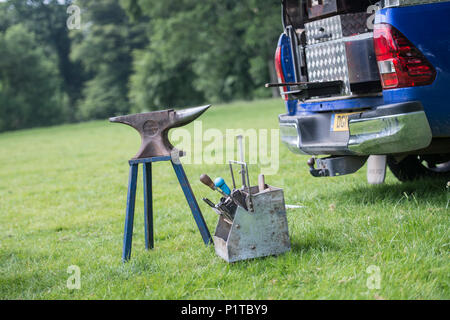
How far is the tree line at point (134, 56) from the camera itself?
34094mm

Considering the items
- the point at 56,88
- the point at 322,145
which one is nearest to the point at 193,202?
the point at 322,145

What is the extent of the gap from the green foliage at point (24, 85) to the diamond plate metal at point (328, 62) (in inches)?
1495

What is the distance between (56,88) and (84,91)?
8.54 meters

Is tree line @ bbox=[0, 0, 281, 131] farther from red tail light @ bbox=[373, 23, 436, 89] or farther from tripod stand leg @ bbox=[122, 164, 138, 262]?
tripod stand leg @ bbox=[122, 164, 138, 262]

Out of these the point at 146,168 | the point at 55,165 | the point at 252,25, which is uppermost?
the point at 252,25

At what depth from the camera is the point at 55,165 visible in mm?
11969

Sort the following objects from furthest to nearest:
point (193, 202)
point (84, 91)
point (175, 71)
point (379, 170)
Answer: point (84, 91), point (175, 71), point (379, 170), point (193, 202)

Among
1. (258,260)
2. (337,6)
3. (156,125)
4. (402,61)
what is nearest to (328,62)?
(337,6)

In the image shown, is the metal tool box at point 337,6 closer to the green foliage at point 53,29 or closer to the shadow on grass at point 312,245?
the shadow on grass at point 312,245

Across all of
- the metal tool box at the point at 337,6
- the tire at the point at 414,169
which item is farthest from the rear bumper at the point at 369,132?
the tire at the point at 414,169

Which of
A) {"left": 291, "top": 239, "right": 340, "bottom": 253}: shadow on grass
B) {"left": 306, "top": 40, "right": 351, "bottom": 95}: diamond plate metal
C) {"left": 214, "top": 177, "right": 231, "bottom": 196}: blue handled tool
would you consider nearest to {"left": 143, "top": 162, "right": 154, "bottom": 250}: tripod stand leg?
{"left": 214, "top": 177, "right": 231, "bottom": 196}: blue handled tool

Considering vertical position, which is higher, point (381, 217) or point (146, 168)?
point (146, 168)

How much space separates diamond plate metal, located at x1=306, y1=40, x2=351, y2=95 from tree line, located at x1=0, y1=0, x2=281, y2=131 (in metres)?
26.3
